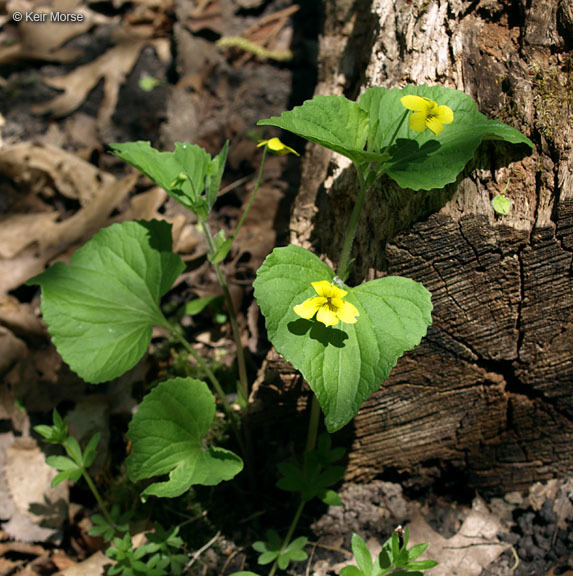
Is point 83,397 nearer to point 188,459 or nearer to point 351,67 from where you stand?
point 188,459

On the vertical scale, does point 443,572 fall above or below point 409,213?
below

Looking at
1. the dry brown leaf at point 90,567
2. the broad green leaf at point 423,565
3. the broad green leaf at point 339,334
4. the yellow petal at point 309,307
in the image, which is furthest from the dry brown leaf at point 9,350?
the broad green leaf at point 423,565

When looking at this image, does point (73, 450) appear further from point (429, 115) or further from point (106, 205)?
point (429, 115)

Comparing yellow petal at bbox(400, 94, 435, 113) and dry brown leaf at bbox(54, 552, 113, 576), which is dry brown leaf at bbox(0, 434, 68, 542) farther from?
yellow petal at bbox(400, 94, 435, 113)

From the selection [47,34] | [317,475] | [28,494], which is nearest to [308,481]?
[317,475]

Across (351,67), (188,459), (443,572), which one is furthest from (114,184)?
(443,572)

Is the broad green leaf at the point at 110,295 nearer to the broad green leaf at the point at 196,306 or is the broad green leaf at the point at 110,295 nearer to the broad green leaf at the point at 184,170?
the broad green leaf at the point at 184,170

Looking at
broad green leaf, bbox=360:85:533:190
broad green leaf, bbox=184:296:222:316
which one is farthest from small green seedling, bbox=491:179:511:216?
broad green leaf, bbox=184:296:222:316
